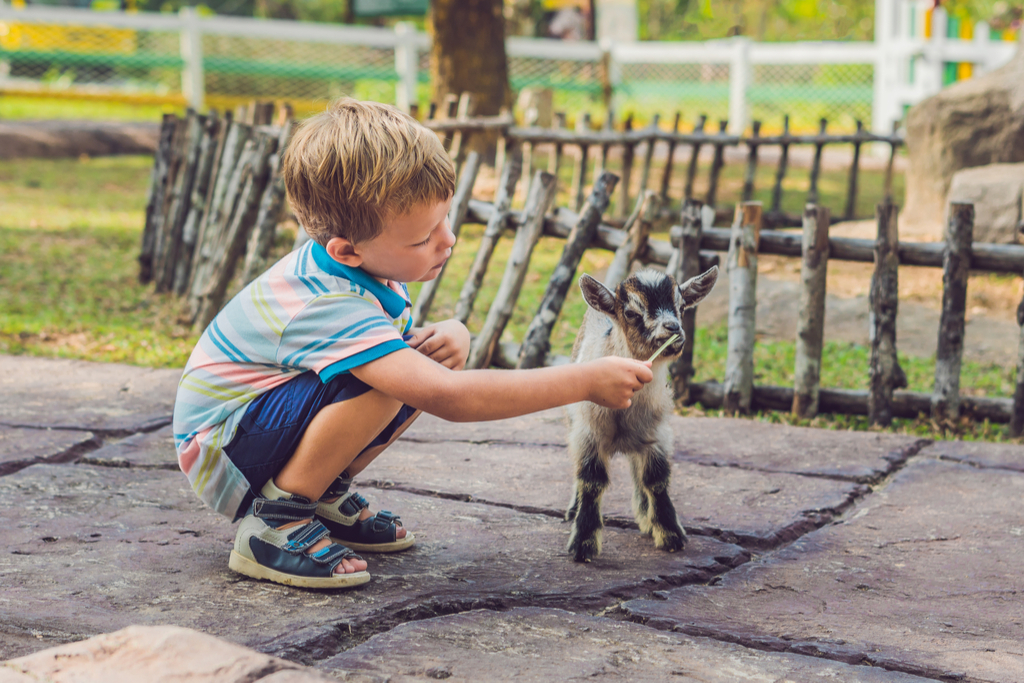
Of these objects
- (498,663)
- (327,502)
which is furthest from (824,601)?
(327,502)

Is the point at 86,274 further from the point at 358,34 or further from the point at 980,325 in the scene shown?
the point at 358,34

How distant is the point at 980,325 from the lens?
6.25 metres

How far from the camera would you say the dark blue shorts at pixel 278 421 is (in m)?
2.33

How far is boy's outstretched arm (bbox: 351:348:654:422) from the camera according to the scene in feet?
7.23

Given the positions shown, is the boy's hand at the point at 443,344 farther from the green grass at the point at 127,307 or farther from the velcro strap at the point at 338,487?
the green grass at the point at 127,307

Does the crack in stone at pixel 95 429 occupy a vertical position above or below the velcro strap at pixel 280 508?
below

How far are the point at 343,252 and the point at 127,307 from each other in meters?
4.57

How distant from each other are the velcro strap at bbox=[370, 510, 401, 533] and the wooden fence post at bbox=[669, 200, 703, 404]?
6.81 ft

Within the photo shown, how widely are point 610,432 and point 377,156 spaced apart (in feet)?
3.46

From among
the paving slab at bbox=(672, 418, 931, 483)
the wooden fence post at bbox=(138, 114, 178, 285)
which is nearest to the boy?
the paving slab at bbox=(672, 418, 931, 483)

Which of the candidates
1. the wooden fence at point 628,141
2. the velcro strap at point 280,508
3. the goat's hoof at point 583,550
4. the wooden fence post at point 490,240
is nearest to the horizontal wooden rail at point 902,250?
the wooden fence post at point 490,240

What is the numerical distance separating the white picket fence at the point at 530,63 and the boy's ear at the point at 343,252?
13718 millimetres

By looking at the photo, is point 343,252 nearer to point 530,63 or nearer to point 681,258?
point 681,258

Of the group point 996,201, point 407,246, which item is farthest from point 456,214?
point 996,201
